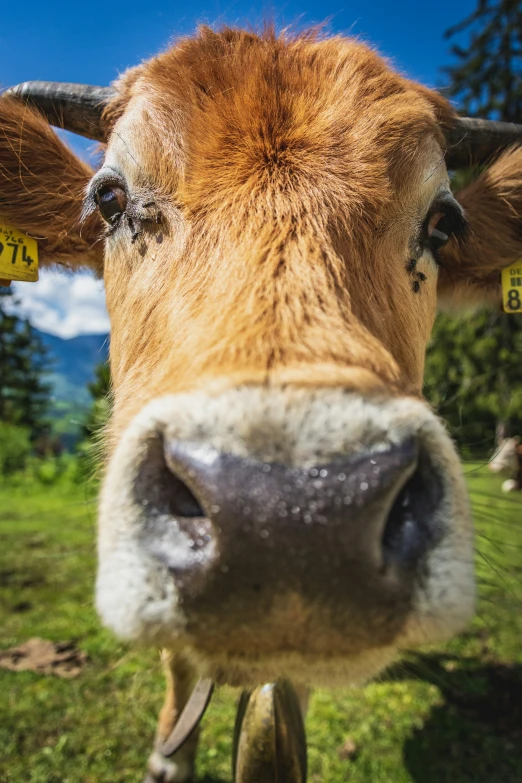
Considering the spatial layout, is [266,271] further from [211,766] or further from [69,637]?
[69,637]

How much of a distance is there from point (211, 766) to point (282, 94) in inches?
163

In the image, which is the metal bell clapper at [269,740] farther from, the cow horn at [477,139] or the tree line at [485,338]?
the tree line at [485,338]

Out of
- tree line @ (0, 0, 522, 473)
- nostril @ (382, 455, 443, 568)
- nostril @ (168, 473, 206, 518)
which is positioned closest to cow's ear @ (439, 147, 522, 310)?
nostril @ (382, 455, 443, 568)

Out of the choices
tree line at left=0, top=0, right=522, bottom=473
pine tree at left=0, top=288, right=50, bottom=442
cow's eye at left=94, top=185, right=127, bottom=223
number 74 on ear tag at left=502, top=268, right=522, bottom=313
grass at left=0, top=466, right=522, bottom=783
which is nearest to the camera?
cow's eye at left=94, top=185, right=127, bottom=223

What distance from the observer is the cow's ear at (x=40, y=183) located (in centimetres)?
283

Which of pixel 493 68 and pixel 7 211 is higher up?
pixel 493 68

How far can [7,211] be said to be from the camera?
302cm

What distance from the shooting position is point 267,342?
1332 millimetres

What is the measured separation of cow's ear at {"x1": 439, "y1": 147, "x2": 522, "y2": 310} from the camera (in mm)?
3244

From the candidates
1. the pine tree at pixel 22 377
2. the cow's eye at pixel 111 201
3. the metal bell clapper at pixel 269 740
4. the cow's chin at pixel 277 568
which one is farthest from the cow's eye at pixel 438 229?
the pine tree at pixel 22 377

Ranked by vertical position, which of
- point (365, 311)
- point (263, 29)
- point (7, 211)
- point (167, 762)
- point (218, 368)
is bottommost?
point (167, 762)

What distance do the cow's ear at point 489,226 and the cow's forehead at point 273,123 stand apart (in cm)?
85

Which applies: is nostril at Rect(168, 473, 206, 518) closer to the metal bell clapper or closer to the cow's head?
the cow's head

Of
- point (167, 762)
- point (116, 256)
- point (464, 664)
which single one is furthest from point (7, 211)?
point (464, 664)
